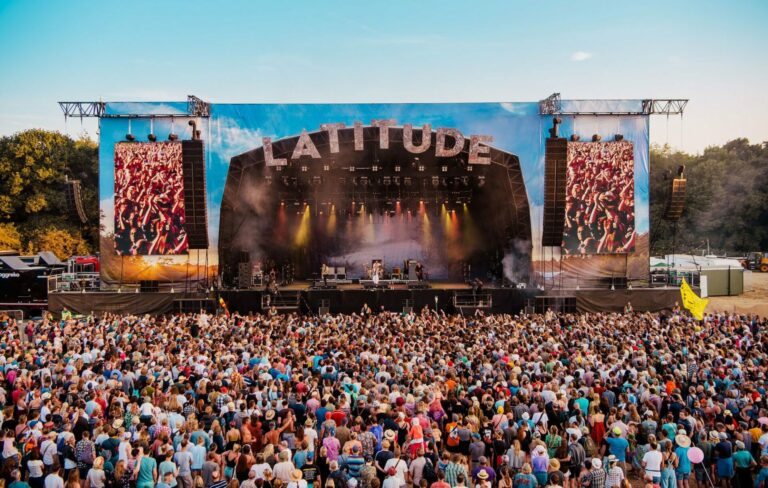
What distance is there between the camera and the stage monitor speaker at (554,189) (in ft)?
76.7

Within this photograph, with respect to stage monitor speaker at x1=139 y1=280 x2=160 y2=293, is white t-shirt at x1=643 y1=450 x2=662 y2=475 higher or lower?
lower

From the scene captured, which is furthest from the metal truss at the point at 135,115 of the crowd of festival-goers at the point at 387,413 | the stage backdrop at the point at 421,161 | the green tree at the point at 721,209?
the green tree at the point at 721,209

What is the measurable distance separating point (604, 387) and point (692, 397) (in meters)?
1.40

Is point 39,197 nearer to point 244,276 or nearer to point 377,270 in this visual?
point 244,276

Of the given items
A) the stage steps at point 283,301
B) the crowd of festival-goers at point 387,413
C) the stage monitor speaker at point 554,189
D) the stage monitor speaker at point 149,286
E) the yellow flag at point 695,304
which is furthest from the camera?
the stage monitor speaker at point 149,286

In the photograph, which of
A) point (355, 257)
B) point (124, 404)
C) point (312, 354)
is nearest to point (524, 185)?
point (355, 257)

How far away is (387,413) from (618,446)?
3.26m

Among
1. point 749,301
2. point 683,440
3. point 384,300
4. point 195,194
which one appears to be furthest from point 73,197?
point 749,301

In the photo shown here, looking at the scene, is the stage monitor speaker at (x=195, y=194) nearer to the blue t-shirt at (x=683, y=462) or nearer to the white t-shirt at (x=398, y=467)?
the white t-shirt at (x=398, y=467)

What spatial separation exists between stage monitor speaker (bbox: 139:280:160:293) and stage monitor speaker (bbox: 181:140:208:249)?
2653 mm

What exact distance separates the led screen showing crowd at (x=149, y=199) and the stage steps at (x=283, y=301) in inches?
186

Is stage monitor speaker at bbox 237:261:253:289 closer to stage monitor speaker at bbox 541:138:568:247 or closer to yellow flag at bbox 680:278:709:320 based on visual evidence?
stage monitor speaker at bbox 541:138:568:247

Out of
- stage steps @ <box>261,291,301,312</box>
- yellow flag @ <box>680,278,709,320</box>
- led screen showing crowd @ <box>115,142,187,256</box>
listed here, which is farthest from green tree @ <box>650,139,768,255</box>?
led screen showing crowd @ <box>115,142,187,256</box>

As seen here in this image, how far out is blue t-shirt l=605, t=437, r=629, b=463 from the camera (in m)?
8.90
